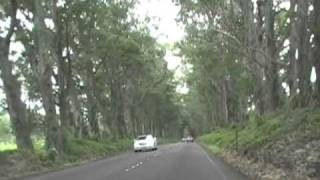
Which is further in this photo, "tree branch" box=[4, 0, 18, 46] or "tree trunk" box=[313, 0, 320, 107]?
"tree branch" box=[4, 0, 18, 46]

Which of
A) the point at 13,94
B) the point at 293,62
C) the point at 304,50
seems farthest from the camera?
the point at 13,94

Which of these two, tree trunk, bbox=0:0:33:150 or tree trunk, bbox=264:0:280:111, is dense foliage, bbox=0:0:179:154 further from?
tree trunk, bbox=264:0:280:111

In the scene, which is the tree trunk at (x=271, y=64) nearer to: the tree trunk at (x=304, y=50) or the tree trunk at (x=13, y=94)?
the tree trunk at (x=304, y=50)

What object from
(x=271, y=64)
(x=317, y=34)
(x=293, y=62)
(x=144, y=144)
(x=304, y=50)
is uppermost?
(x=271, y=64)

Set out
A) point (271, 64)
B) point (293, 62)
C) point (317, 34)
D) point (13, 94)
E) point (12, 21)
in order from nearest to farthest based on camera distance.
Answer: point (317, 34) < point (293, 62) < point (12, 21) < point (13, 94) < point (271, 64)

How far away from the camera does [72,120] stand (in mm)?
54844

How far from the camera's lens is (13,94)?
33062 millimetres

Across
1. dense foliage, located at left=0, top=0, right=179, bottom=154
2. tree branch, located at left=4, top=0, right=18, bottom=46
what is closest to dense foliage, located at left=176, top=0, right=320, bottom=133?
dense foliage, located at left=0, top=0, right=179, bottom=154

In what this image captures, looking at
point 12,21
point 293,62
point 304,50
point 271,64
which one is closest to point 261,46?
point 271,64

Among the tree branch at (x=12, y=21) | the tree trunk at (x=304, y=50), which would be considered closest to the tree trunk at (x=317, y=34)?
the tree trunk at (x=304, y=50)

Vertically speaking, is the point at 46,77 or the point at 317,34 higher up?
the point at 46,77

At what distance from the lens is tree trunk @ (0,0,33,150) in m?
32.5

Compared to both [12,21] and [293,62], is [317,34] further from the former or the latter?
[12,21]

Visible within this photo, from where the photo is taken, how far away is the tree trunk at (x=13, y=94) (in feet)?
107
